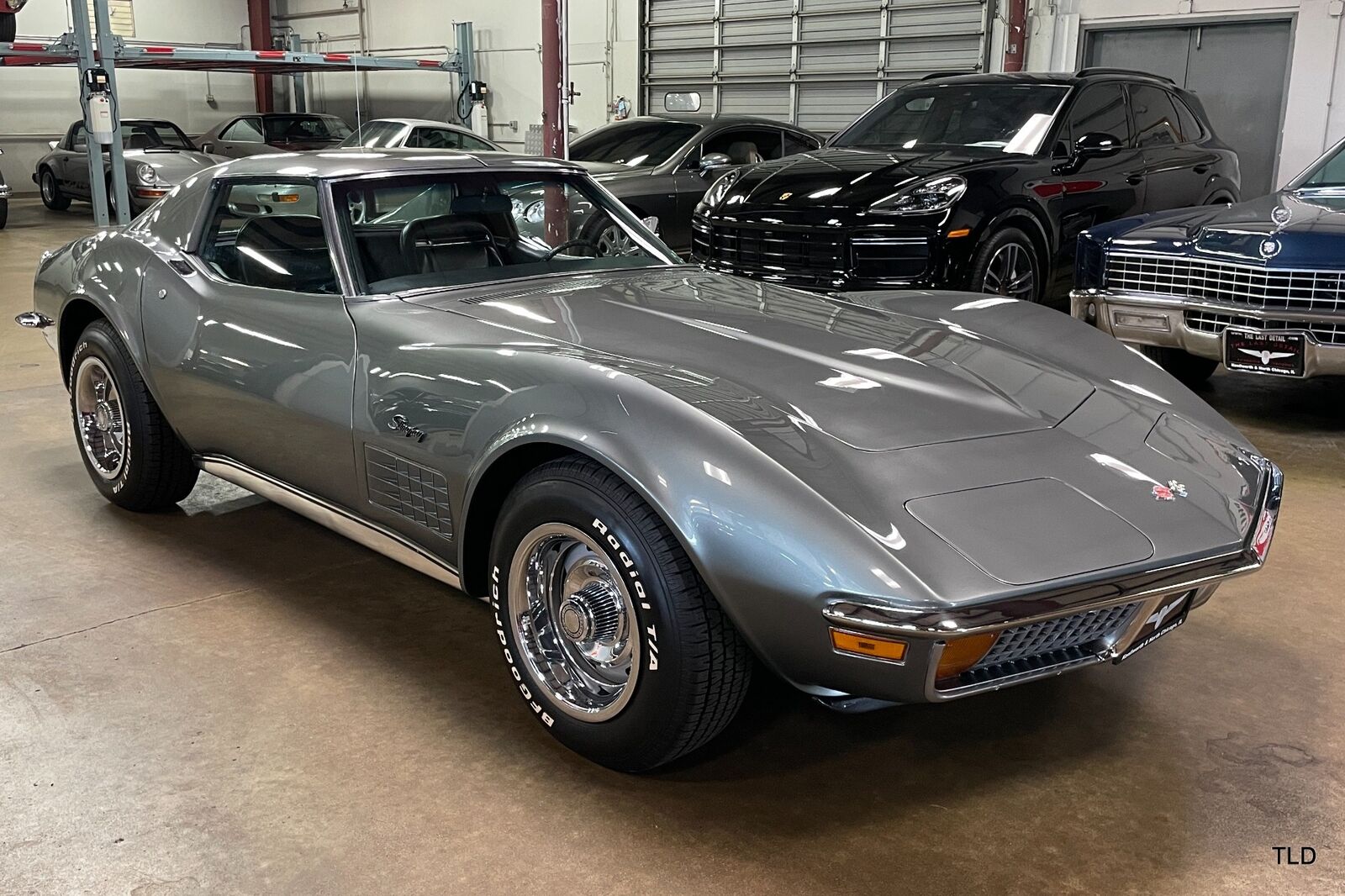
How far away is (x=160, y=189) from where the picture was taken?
12.7m

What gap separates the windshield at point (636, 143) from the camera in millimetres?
9414

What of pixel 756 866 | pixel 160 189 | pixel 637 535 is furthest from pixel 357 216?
pixel 160 189

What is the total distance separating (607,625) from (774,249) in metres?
4.34

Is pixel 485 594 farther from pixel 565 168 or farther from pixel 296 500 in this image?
pixel 565 168

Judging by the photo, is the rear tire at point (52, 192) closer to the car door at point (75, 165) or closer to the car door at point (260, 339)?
the car door at point (75, 165)

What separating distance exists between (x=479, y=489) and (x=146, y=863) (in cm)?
98

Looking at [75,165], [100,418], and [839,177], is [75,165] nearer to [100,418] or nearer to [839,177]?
[839,177]

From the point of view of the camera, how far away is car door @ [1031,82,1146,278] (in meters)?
6.59

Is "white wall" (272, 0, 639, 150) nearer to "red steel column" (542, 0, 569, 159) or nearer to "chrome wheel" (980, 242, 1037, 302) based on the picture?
"red steel column" (542, 0, 569, 159)

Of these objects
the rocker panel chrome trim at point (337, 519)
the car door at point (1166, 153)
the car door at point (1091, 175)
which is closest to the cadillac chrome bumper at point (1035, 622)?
the rocker panel chrome trim at point (337, 519)

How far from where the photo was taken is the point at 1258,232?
507 cm

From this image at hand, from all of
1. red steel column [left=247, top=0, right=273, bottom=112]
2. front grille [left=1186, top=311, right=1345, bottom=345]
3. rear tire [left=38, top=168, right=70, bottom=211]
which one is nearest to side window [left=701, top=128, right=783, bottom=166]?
front grille [left=1186, top=311, right=1345, bottom=345]

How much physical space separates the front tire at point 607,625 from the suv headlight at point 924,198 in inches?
159

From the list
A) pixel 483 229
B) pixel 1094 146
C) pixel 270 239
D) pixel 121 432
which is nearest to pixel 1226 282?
pixel 1094 146
